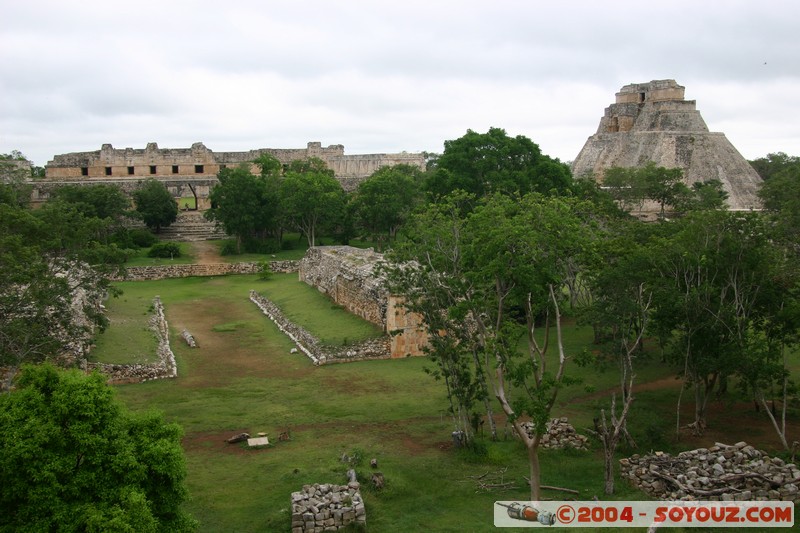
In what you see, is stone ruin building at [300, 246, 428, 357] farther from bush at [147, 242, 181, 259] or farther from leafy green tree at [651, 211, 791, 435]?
bush at [147, 242, 181, 259]

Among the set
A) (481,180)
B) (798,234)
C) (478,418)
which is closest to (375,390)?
(478,418)

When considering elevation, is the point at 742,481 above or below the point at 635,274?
below

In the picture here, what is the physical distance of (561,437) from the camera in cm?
1346

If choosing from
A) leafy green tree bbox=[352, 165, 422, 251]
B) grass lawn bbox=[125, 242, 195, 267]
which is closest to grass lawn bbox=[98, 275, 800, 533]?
grass lawn bbox=[125, 242, 195, 267]

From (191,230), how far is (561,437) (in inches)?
1303

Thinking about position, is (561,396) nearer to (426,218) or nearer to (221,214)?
(426,218)

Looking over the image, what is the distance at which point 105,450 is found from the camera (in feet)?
26.4

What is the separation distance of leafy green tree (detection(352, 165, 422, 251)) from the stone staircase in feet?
30.8

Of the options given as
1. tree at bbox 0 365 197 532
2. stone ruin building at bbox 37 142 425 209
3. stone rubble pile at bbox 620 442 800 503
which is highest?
stone ruin building at bbox 37 142 425 209

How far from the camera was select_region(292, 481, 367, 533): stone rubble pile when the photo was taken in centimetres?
1002

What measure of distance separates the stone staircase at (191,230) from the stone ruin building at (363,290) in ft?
36.1

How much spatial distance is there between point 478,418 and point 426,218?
3.99 m

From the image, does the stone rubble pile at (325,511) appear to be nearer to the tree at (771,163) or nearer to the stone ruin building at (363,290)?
the stone ruin building at (363,290)

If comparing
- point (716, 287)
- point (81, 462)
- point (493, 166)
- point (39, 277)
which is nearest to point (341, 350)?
point (39, 277)
